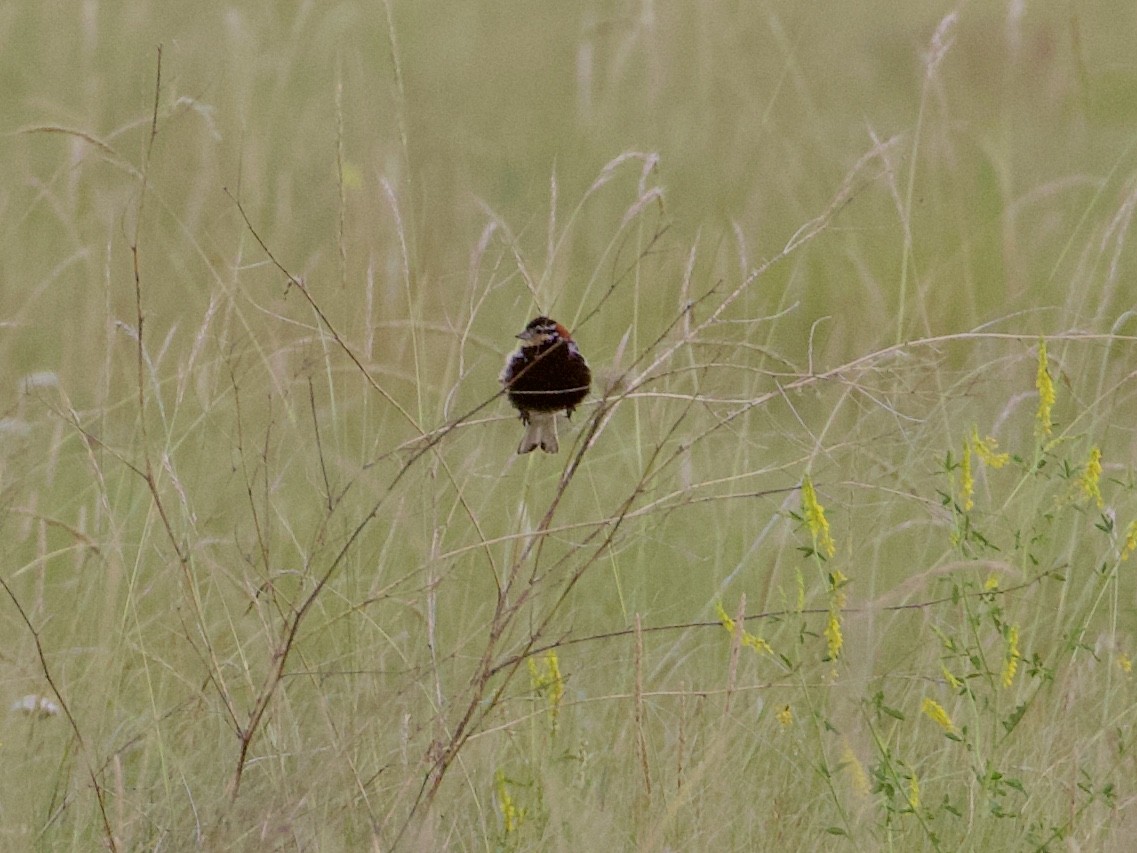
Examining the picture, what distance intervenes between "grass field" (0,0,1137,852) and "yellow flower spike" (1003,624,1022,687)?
10mm

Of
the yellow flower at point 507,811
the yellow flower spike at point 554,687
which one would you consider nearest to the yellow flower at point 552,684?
the yellow flower spike at point 554,687

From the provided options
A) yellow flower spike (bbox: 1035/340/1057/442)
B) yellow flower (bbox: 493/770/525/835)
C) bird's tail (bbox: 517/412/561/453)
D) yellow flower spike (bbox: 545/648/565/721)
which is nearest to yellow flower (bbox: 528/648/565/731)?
yellow flower spike (bbox: 545/648/565/721)

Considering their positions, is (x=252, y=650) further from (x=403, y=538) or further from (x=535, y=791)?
(x=535, y=791)

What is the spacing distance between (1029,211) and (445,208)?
75.5 inches

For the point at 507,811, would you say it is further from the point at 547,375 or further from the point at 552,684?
the point at 547,375

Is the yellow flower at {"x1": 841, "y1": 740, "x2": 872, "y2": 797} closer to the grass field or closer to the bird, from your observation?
the grass field

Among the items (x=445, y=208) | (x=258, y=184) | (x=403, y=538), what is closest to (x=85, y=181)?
(x=258, y=184)

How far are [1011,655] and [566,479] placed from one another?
0.52 metres

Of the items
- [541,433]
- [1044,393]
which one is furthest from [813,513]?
[541,433]

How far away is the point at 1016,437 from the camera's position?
3.36 metres

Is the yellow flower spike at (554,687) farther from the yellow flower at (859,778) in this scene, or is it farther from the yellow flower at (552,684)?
the yellow flower at (859,778)

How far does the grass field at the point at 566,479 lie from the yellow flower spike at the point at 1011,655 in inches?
0.4

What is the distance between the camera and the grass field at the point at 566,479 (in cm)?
194

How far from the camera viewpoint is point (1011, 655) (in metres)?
1.73
